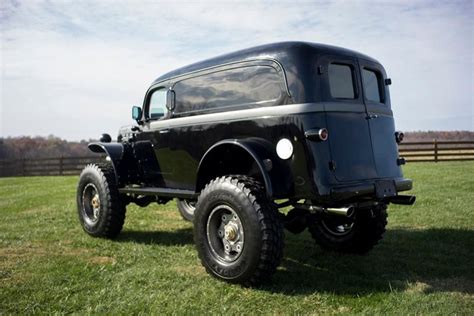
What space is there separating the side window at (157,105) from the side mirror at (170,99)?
0.12 metres

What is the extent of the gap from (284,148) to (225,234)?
3.56 feet

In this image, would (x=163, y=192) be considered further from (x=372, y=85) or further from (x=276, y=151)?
(x=372, y=85)

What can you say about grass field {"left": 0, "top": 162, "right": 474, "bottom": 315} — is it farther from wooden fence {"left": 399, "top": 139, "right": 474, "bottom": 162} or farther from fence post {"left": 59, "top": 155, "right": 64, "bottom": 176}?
fence post {"left": 59, "top": 155, "right": 64, "bottom": 176}

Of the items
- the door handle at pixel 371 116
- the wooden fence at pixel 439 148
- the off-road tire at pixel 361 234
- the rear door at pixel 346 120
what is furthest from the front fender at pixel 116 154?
the wooden fence at pixel 439 148

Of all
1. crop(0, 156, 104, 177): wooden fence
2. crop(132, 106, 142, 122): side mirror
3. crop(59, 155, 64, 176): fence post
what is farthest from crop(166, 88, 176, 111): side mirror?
crop(59, 155, 64, 176): fence post

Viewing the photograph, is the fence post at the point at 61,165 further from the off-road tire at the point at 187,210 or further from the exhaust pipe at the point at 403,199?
the exhaust pipe at the point at 403,199

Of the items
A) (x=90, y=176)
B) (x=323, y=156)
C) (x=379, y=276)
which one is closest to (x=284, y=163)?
(x=323, y=156)

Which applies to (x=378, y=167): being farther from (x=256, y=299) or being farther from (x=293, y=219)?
(x=256, y=299)

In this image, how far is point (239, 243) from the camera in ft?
14.6

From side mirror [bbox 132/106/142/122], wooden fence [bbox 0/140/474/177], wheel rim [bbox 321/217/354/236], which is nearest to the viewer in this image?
wheel rim [bbox 321/217/354/236]

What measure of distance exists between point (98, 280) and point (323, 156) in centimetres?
271

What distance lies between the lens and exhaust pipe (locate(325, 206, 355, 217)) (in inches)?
163

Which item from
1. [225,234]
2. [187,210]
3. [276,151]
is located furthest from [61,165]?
[276,151]

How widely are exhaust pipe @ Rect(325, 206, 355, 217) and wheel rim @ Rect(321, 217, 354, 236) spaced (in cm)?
159
